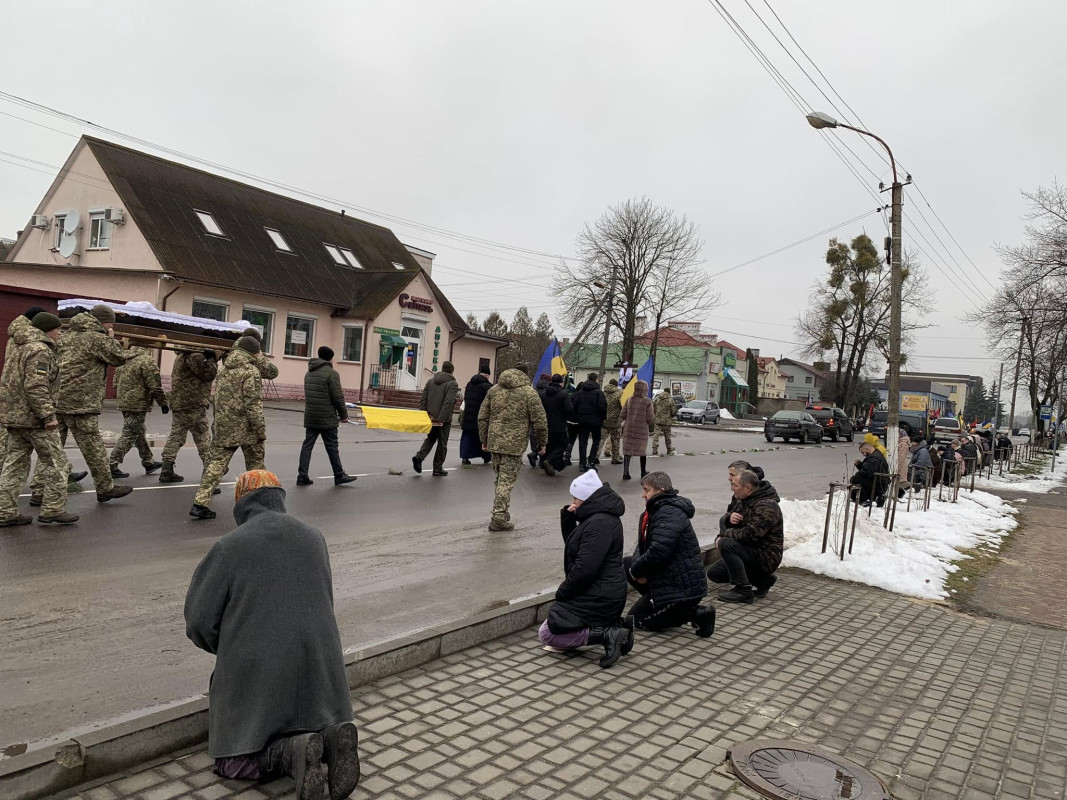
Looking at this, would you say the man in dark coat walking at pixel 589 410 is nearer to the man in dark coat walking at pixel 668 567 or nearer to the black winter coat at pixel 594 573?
the man in dark coat walking at pixel 668 567

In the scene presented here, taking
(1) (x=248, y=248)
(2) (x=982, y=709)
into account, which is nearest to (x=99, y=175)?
(1) (x=248, y=248)

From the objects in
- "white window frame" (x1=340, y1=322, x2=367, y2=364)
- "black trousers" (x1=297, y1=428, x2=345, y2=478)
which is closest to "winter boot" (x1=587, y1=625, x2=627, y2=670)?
"black trousers" (x1=297, y1=428, x2=345, y2=478)

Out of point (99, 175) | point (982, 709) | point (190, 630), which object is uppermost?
point (99, 175)

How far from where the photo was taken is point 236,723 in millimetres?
3346

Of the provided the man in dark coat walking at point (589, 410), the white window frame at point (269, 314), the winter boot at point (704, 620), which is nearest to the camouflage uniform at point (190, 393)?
the winter boot at point (704, 620)

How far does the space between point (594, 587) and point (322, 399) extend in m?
7.16

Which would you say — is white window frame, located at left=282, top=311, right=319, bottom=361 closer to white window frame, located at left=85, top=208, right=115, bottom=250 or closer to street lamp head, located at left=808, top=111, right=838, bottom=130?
white window frame, located at left=85, top=208, right=115, bottom=250

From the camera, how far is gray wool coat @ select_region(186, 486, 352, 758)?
333 cm

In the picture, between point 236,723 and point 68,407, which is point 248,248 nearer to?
point 68,407

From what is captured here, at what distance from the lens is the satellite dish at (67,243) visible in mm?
29062

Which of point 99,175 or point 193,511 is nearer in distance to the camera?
point 193,511

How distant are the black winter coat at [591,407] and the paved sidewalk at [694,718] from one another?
9.95 m

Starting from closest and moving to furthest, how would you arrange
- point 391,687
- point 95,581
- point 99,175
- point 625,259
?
point 391,687
point 95,581
point 99,175
point 625,259

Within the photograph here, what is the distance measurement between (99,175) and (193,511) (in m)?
24.9
